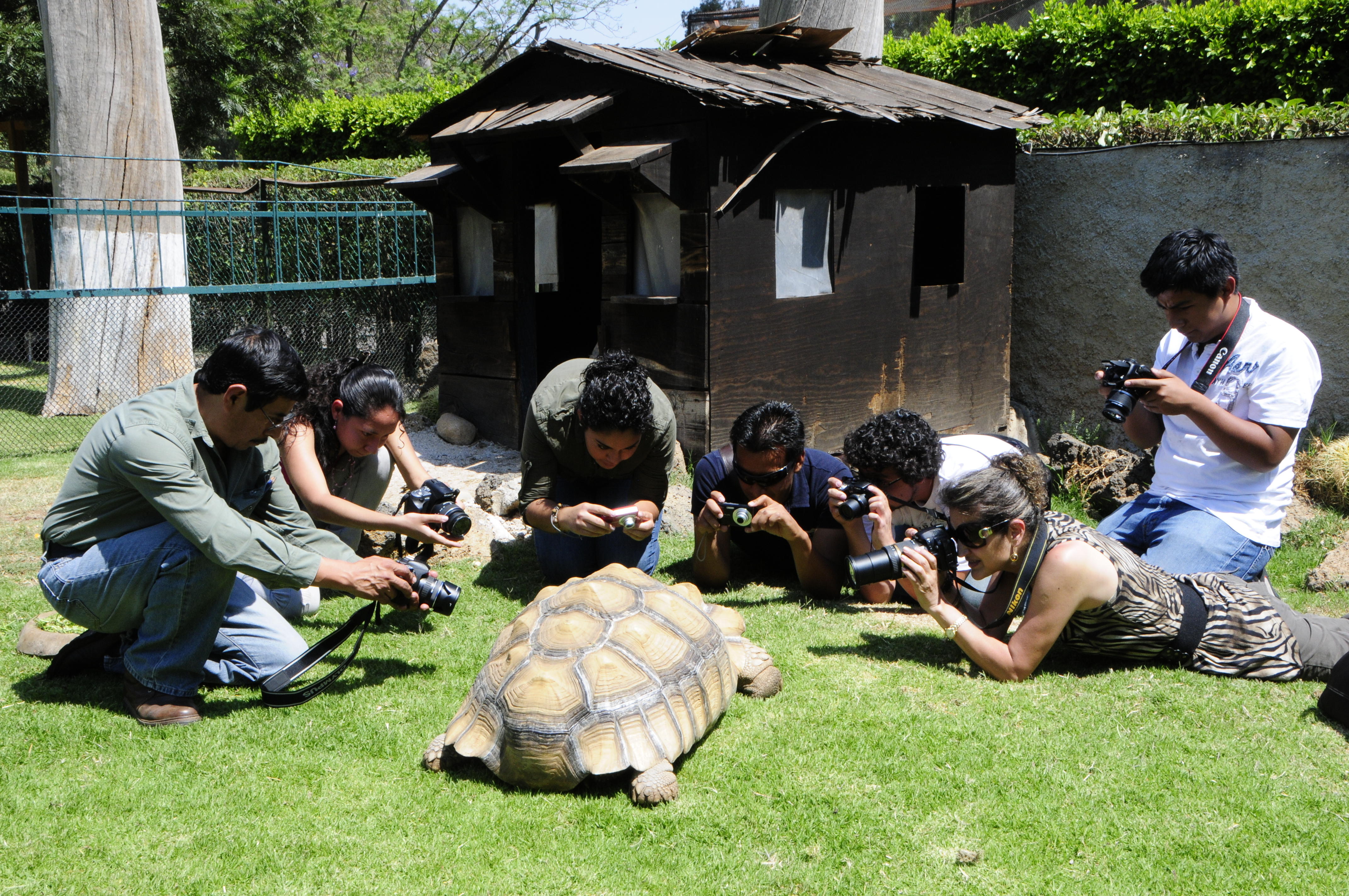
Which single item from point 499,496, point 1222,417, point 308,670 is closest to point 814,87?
point 499,496

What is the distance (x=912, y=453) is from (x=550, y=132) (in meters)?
3.86

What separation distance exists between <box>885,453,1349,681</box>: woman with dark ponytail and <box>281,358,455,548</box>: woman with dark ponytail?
2213 mm

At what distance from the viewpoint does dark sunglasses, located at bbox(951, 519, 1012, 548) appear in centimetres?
379

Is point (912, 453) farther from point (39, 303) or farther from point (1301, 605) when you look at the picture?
point (39, 303)

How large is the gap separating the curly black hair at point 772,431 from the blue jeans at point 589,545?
75 cm

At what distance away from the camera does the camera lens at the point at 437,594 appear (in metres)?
4.06

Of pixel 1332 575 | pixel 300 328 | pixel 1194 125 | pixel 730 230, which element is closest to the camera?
pixel 1332 575

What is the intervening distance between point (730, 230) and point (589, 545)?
2.64m

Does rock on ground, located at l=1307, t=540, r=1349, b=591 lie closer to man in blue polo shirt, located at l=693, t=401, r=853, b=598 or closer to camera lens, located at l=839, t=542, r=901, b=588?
man in blue polo shirt, located at l=693, t=401, r=853, b=598

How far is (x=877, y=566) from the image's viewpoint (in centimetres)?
405

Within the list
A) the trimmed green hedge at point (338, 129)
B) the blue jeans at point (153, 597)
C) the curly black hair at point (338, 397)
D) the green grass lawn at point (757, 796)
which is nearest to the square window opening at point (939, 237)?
the curly black hair at point (338, 397)

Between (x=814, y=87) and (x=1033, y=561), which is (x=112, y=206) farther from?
(x=1033, y=561)

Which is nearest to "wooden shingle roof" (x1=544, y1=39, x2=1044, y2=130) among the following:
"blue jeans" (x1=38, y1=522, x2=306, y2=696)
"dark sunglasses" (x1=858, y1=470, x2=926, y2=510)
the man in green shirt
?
"dark sunglasses" (x1=858, y1=470, x2=926, y2=510)

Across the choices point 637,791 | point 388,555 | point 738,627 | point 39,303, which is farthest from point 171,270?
point 637,791
